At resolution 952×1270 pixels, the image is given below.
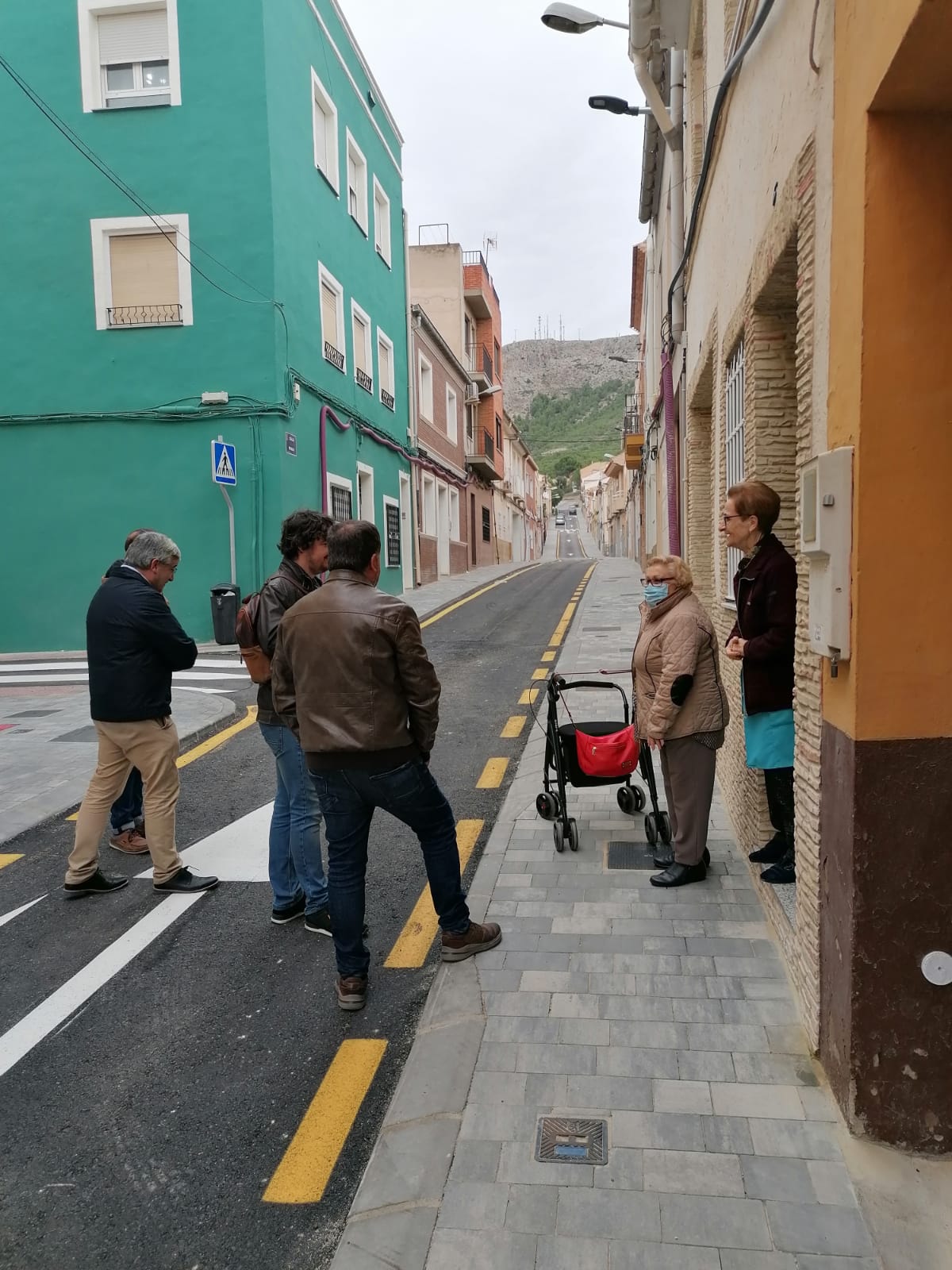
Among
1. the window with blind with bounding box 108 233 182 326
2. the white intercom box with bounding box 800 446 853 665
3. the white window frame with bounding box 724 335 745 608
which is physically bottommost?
the white intercom box with bounding box 800 446 853 665

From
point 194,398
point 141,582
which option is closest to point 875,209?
point 141,582

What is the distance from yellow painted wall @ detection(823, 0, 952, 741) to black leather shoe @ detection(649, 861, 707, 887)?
214cm

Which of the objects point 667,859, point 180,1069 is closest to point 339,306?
point 667,859

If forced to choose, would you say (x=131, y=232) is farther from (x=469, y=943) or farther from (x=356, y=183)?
(x=469, y=943)

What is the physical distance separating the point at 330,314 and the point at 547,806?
1560 centimetres

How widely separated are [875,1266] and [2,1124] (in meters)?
2.70

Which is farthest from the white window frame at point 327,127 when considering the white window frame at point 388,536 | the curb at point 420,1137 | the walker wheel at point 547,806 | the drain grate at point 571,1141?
the drain grate at point 571,1141

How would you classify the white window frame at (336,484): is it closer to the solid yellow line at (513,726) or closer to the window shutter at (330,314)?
the window shutter at (330,314)

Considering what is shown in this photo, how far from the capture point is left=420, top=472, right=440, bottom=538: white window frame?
27594mm

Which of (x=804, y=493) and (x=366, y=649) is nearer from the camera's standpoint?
(x=804, y=493)

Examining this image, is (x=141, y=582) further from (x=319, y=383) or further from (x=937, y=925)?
(x=319, y=383)

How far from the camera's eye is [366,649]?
3.44 m

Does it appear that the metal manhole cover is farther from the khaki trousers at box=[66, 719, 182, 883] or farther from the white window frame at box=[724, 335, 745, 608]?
the khaki trousers at box=[66, 719, 182, 883]

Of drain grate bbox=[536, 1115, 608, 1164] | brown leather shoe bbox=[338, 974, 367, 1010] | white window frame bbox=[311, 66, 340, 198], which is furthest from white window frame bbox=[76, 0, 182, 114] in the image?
drain grate bbox=[536, 1115, 608, 1164]
